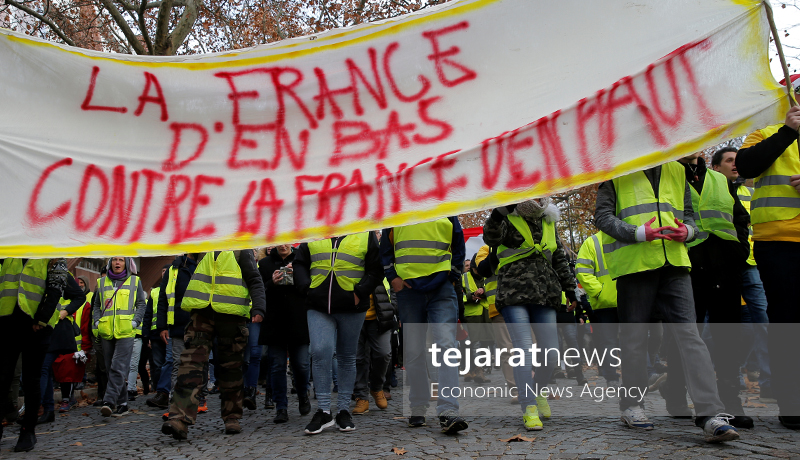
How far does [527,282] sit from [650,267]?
124 cm

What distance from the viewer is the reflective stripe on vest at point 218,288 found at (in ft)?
18.7

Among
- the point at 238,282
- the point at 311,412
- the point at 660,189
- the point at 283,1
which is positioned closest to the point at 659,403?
the point at 660,189

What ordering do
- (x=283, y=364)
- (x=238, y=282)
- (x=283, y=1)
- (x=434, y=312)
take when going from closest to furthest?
(x=434, y=312) → (x=238, y=282) → (x=283, y=364) → (x=283, y=1)

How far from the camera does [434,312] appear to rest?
210 inches

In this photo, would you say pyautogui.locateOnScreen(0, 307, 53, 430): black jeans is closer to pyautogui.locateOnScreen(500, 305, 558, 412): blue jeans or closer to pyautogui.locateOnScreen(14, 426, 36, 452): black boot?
pyautogui.locateOnScreen(14, 426, 36, 452): black boot

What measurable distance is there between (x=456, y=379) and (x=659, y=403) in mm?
2329

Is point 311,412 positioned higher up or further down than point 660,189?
further down

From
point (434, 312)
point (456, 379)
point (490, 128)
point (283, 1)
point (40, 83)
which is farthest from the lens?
point (283, 1)

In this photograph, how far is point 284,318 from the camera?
→ 22.5 feet

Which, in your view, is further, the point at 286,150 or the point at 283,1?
the point at 283,1

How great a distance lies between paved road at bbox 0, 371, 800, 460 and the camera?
3.86 m

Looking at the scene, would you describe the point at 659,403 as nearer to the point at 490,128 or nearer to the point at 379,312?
the point at 379,312

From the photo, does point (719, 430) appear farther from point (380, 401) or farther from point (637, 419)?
point (380, 401)

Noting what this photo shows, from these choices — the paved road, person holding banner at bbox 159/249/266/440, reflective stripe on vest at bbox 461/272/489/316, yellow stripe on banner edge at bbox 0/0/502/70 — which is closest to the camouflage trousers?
person holding banner at bbox 159/249/266/440
